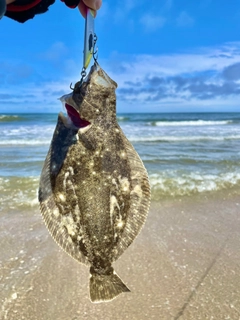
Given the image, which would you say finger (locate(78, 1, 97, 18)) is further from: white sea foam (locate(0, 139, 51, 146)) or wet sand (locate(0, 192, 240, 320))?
white sea foam (locate(0, 139, 51, 146))

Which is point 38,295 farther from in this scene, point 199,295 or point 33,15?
point 33,15

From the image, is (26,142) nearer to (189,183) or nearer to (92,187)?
(189,183)

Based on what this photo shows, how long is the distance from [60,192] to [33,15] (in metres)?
1.41

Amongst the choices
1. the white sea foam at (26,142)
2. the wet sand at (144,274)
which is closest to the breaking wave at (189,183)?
the wet sand at (144,274)

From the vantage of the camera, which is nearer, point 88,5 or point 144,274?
point 88,5

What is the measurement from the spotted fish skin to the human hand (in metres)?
0.47

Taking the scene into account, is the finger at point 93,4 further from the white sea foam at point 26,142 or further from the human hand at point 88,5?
the white sea foam at point 26,142

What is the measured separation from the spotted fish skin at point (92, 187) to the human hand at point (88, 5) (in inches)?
18.7

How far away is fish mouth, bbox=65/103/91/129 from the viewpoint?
8.38ft

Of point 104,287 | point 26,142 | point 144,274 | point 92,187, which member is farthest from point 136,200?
point 26,142

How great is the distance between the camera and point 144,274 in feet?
12.6

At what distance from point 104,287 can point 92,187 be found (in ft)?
2.38

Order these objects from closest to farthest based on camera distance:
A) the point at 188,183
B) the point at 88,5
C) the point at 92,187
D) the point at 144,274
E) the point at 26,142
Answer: the point at 92,187
the point at 88,5
the point at 144,274
the point at 188,183
the point at 26,142

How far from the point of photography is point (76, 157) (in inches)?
100
